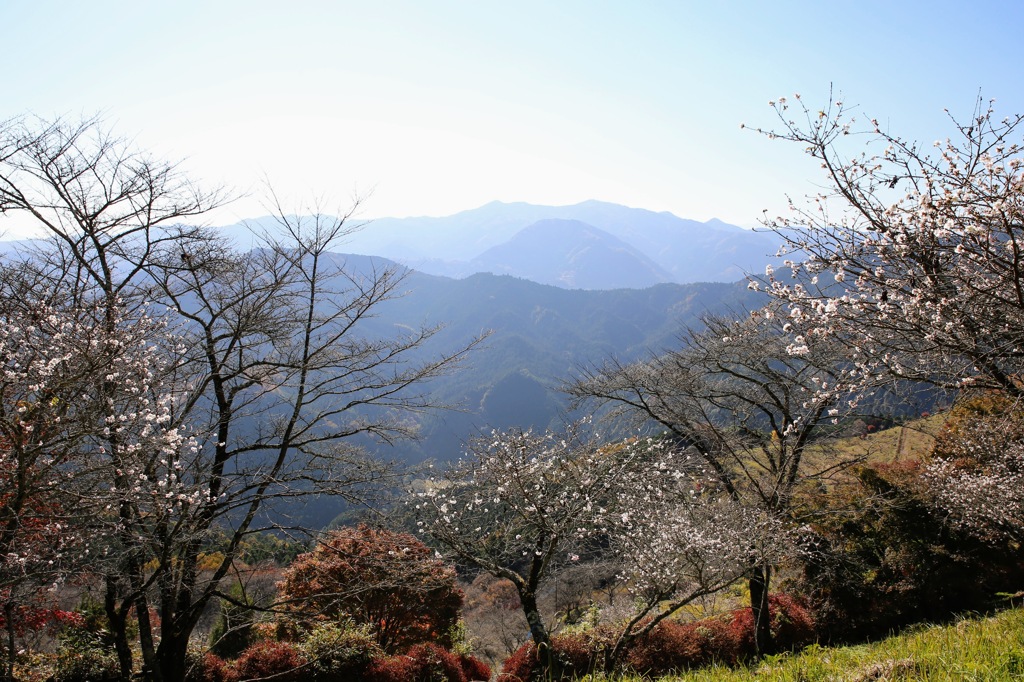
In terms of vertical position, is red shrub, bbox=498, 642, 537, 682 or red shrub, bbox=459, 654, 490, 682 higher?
red shrub, bbox=498, 642, 537, 682

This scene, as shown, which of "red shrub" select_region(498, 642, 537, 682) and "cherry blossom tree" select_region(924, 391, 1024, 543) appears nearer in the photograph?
"red shrub" select_region(498, 642, 537, 682)

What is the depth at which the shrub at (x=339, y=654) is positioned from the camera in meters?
10.4

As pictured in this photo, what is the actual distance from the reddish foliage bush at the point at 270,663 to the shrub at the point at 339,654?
0.23m

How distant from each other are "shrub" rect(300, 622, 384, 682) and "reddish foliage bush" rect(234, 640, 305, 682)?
23 cm

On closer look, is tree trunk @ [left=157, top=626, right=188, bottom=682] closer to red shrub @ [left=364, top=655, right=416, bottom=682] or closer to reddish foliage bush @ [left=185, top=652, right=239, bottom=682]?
reddish foliage bush @ [left=185, top=652, right=239, bottom=682]

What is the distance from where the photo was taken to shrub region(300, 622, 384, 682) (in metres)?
10.4

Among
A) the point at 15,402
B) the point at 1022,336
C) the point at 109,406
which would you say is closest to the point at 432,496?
the point at 109,406

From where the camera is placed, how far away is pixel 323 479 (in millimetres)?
7762

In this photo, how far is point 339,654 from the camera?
1052cm

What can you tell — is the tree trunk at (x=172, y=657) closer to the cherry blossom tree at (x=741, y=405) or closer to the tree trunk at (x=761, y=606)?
the cherry blossom tree at (x=741, y=405)

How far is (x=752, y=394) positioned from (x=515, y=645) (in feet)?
40.9

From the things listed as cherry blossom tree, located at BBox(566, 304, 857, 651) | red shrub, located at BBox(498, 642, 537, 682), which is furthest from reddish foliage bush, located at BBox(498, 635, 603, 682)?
cherry blossom tree, located at BBox(566, 304, 857, 651)

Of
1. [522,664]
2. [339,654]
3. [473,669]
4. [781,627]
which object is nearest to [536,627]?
[522,664]

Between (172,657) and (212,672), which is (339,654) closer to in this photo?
(212,672)
